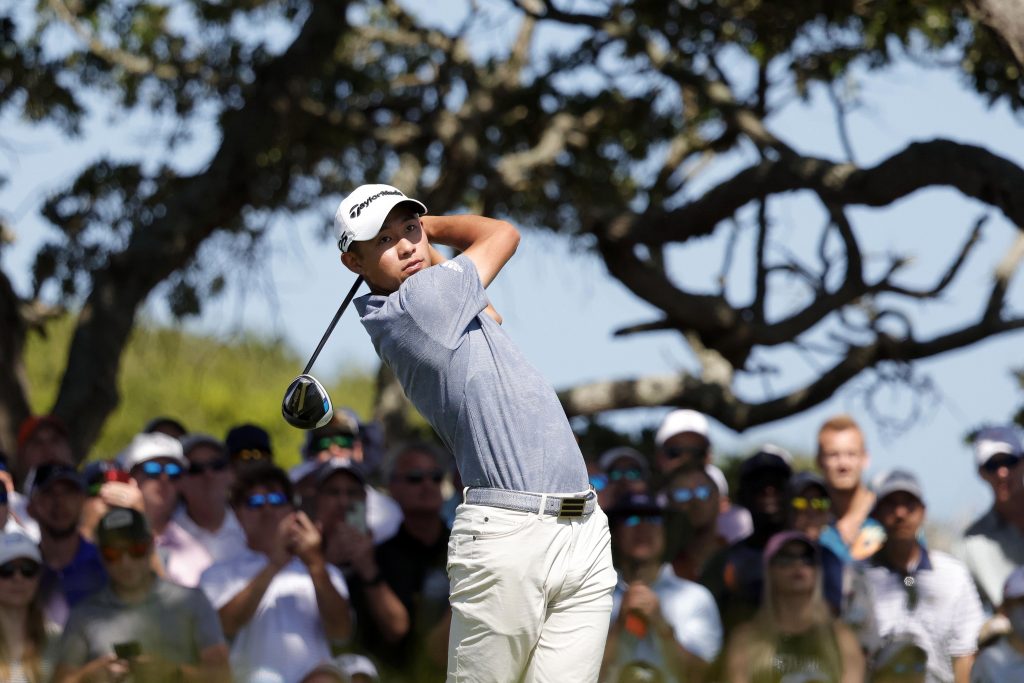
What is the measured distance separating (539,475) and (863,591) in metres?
2.99

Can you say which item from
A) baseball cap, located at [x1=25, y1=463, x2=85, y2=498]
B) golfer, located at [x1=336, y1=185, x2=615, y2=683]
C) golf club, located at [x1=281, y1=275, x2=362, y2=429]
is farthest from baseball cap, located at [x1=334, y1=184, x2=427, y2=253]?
baseball cap, located at [x1=25, y1=463, x2=85, y2=498]

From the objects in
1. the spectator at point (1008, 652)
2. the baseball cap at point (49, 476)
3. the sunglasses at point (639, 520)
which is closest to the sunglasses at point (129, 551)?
the baseball cap at point (49, 476)

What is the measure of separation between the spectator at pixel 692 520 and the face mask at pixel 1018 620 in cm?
129

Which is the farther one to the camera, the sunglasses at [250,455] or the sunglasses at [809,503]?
the sunglasses at [250,455]

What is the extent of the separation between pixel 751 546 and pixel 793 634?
1.94 ft

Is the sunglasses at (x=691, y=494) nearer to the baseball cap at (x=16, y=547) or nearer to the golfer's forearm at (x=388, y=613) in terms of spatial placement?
the golfer's forearm at (x=388, y=613)

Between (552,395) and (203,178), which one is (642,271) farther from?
(552,395)

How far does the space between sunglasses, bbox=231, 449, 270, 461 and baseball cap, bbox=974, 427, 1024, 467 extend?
342 cm

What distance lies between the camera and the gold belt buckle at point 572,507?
391cm

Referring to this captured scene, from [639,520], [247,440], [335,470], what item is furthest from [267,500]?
[639,520]

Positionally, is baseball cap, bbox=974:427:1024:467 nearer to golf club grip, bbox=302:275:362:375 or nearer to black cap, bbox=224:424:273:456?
black cap, bbox=224:424:273:456

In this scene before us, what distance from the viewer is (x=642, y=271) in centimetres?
984

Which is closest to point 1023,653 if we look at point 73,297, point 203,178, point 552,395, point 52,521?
point 552,395

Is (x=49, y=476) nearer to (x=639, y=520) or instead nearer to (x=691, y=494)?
(x=639, y=520)
